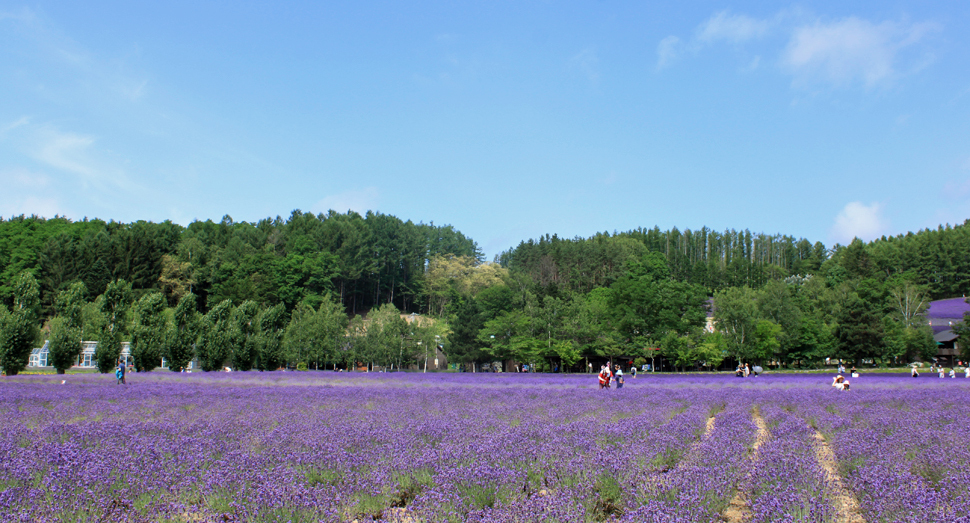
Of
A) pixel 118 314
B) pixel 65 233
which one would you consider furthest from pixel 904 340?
pixel 65 233

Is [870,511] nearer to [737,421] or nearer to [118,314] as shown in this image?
[737,421]

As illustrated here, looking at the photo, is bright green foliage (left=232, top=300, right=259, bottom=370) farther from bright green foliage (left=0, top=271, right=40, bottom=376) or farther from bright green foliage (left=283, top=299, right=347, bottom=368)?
bright green foliage (left=0, top=271, right=40, bottom=376)

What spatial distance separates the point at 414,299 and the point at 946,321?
317ft

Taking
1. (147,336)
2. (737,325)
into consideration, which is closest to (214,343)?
(147,336)

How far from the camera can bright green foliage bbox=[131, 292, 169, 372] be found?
136 feet

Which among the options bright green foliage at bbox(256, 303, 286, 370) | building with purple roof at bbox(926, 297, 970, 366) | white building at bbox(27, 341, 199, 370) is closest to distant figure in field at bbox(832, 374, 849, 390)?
bright green foliage at bbox(256, 303, 286, 370)

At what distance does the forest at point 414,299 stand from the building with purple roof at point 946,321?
4.43 meters

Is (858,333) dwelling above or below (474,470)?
above

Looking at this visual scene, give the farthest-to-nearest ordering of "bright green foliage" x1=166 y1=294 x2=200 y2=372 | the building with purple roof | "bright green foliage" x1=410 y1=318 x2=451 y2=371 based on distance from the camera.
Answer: the building with purple roof, "bright green foliage" x1=410 y1=318 x2=451 y2=371, "bright green foliage" x1=166 y1=294 x2=200 y2=372

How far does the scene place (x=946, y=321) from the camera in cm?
9875

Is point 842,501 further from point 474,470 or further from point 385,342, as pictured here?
point 385,342

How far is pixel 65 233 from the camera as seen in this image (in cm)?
Result: 9625

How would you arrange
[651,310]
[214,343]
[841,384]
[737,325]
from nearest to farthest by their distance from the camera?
[841,384], [214,343], [651,310], [737,325]

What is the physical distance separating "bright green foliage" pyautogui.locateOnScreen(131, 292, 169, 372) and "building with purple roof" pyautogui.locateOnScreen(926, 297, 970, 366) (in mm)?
91410
